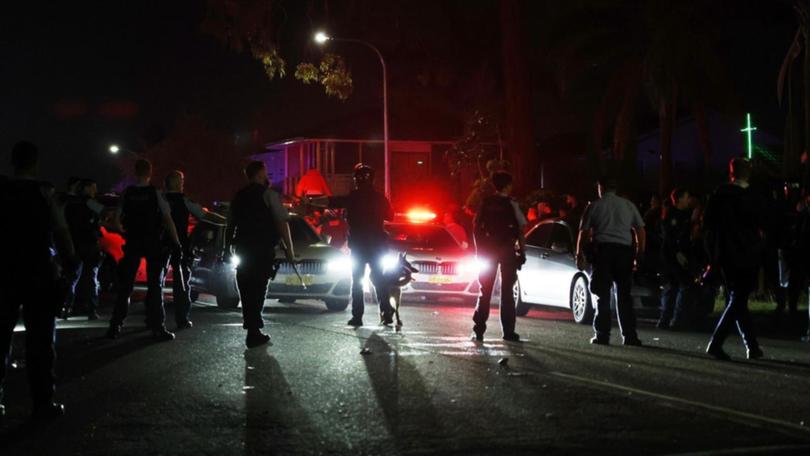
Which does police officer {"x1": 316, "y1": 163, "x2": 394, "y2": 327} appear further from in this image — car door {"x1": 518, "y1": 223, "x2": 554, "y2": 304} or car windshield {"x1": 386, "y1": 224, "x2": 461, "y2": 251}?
car windshield {"x1": 386, "y1": 224, "x2": 461, "y2": 251}

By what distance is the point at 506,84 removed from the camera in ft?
99.6

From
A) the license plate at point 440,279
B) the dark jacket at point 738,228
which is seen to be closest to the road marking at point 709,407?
the dark jacket at point 738,228

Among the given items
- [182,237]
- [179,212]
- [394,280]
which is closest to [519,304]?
[394,280]

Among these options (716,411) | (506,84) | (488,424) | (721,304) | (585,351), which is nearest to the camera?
(488,424)

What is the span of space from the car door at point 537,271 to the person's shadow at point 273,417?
315 inches

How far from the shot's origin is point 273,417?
7.90 m

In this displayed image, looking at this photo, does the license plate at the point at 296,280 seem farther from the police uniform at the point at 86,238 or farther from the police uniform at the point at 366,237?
the police uniform at the point at 366,237

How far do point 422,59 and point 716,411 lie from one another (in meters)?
30.5

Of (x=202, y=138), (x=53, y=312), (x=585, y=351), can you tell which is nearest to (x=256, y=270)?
(x=585, y=351)

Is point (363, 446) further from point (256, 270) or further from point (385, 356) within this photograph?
point (256, 270)

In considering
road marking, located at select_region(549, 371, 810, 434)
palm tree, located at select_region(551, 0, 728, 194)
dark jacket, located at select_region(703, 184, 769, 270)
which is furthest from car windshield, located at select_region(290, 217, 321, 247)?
palm tree, located at select_region(551, 0, 728, 194)

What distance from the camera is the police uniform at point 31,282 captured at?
7840 millimetres

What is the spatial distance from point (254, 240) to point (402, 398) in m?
3.92

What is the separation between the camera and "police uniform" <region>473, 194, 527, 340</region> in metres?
13.1
